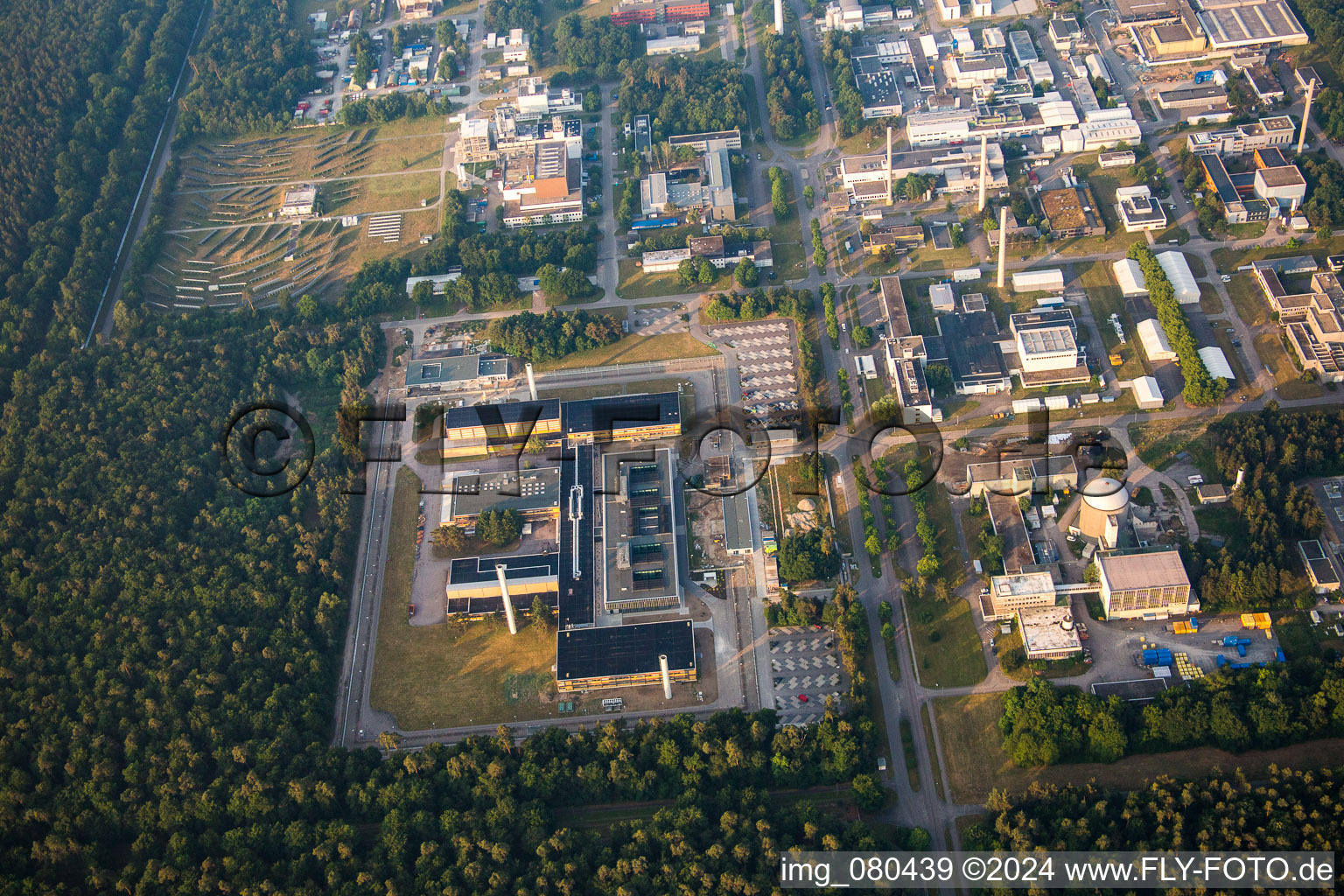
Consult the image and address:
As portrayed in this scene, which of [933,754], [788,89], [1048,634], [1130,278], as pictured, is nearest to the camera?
[933,754]

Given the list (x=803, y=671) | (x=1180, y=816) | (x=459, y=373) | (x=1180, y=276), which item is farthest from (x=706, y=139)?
(x=1180, y=816)

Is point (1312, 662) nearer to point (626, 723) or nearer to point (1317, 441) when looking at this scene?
point (1317, 441)

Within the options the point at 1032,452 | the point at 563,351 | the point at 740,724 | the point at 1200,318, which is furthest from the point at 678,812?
Answer: the point at 1200,318

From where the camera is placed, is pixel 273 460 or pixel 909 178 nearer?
pixel 273 460

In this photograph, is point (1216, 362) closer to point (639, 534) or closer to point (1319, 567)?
point (1319, 567)

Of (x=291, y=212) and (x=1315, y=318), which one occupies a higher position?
(x=291, y=212)

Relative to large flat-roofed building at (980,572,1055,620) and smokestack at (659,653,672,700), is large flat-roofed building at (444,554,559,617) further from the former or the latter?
large flat-roofed building at (980,572,1055,620)
